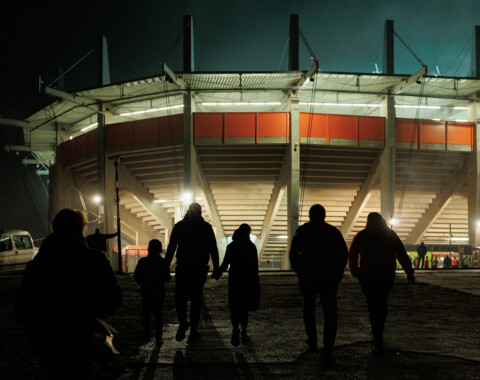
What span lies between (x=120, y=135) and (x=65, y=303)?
24639 mm

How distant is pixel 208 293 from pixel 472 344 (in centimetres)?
688

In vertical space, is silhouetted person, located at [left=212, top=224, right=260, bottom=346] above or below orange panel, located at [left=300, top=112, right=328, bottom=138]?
below

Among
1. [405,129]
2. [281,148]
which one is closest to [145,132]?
[281,148]

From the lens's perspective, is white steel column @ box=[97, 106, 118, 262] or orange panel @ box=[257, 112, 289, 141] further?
white steel column @ box=[97, 106, 118, 262]

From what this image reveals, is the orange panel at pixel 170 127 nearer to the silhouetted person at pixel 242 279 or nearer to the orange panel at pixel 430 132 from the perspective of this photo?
the orange panel at pixel 430 132

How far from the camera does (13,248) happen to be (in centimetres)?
2077

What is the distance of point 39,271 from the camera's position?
2432mm

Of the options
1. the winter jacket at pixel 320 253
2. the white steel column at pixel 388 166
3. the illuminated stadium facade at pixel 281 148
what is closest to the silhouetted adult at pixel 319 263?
the winter jacket at pixel 320 253

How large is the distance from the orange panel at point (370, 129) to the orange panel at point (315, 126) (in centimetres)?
197

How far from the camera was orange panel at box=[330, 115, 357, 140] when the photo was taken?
958 inches

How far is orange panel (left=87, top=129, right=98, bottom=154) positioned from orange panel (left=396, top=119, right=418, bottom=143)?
17353 millimetres

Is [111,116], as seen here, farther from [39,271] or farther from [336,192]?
[39,271]

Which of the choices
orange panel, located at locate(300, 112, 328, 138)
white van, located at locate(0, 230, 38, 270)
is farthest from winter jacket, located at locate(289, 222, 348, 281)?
orange panel, located at locate(300, 112, 328, 138)

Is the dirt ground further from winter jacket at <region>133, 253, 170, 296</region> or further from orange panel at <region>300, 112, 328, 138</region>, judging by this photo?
orange panel at <region>300, 112, 328, 138</region>
